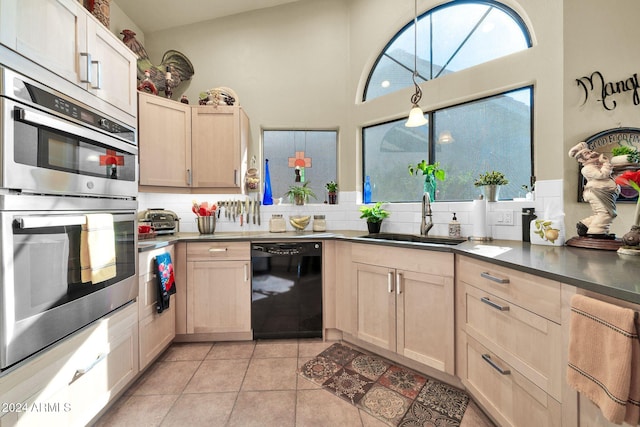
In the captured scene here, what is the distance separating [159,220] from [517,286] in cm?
276

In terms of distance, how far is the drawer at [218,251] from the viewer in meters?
2.31

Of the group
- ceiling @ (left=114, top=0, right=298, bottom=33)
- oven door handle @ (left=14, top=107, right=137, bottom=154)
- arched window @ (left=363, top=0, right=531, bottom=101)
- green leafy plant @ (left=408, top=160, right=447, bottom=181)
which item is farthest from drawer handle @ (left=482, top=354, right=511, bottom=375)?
ceiling @ (left=114, top=0, right=298, bottom=33)

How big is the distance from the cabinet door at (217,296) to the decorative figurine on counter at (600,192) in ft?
7.80

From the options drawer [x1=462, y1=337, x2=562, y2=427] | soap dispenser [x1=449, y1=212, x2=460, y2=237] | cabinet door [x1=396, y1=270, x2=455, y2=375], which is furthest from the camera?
soap dispenser [x1=449, y1=212, x2=460, y2=237]

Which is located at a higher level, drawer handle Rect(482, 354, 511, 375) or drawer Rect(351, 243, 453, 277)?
drawer Rect(351, 243, 453, 277)

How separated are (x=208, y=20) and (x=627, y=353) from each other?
13.1 feet

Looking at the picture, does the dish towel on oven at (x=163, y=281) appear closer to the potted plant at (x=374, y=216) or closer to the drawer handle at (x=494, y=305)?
the potted plant at (x=374, y=216)

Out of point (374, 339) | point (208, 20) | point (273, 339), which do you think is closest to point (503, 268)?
point (374, 339)

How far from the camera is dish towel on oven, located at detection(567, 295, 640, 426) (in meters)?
0.74

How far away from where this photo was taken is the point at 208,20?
2998mm

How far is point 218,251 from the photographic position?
2.32m

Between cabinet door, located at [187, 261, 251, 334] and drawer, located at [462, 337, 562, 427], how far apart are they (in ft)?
5.65

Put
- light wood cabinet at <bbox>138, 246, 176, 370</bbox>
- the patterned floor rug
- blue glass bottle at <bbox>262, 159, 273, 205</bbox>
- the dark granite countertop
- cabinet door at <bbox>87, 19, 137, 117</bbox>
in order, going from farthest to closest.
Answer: blue glass bottle at <bbox>262, 159, 273, 205</bbox>, light wood cabinet at <bbox>138, 246, 176, 370</bbox>, the patterned floor rug, cabinet door at <bbox>87, 19, 137, 117</bbox>, the dark granite countertop

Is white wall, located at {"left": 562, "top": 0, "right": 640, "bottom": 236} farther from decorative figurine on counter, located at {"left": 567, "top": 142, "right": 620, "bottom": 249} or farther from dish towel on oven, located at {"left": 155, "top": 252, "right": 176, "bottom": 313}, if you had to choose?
dish towel on oven, located at {"left": 155, "top": 252, "right": 176, "bottom": 313}
